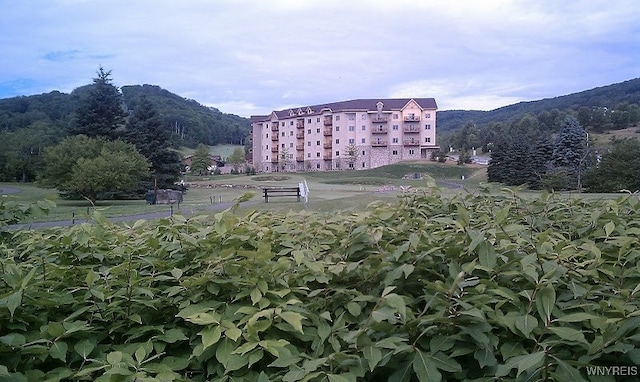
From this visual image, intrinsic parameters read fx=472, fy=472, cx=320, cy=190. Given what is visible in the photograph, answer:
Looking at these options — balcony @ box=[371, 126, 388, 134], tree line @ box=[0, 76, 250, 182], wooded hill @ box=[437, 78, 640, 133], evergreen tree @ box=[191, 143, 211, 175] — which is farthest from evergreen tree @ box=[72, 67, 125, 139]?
wooded hill @ box=[437, 78, 640, 133]

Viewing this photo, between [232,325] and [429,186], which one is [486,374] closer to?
[232,325]

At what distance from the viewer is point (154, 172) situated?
36.7m

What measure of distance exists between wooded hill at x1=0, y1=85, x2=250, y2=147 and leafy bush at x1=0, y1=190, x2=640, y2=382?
4139 cm

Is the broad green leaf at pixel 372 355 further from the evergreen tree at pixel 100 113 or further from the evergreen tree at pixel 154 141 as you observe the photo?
the evergreen tree at pixel 100 113

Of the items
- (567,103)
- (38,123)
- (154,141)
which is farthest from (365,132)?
(38,123)

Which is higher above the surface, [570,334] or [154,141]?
[154,141]

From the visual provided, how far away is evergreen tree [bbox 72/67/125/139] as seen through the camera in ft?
130

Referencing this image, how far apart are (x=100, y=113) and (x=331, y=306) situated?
43.8 m

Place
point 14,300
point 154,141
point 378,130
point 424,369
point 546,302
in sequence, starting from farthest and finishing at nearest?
point 378,130 → point 154,141 → point 14,300 → point 546,302 → point 424,369

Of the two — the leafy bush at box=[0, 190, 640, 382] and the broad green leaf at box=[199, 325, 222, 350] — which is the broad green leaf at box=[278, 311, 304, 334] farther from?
the broad green leaf at box=[199, 325, 222, 350]

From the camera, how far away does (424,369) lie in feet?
3.60

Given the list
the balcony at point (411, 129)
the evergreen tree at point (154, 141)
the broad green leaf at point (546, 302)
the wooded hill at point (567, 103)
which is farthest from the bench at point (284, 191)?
the balcony at point (411, 129)

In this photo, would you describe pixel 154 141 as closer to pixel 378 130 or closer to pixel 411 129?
pixel 378 130

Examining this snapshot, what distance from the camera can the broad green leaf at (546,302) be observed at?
3.89 feet
